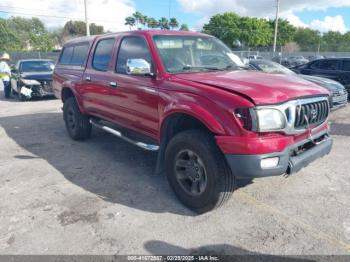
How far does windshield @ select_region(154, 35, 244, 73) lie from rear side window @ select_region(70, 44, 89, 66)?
2.15 meters

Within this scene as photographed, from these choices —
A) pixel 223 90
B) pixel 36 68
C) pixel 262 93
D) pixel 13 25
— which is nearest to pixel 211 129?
pixel 223 90

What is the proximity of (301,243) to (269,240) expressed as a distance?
0.29 metres

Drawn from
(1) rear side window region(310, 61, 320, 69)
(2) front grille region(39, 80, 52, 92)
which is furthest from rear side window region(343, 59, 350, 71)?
(2) front grille region(39, 80, 52, 92)

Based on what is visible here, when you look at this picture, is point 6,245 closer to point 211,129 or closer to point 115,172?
point 115,172

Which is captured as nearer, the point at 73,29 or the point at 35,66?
the point at 35,66

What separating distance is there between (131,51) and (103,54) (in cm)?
93

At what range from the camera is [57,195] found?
397cm

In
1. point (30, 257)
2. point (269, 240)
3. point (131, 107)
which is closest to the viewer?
point (30, 257)

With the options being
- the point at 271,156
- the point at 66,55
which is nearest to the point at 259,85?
the point at 271,156

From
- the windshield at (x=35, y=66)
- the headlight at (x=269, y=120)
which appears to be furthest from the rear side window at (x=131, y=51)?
the windshield at (x=35, y=66)

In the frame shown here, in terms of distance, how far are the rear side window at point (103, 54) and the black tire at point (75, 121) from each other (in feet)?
3.93

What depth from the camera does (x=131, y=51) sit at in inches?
174

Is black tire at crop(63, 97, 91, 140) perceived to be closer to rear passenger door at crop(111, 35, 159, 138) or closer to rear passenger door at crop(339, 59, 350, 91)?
rear passenger door at crop(111, 35, 159, 138)

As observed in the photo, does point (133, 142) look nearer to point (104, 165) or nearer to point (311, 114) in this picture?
point (104, 165)
